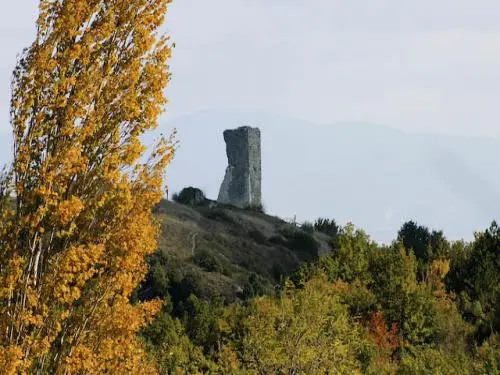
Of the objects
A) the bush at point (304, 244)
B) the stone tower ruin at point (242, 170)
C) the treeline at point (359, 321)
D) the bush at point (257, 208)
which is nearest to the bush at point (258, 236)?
the bush at point (304, 244)

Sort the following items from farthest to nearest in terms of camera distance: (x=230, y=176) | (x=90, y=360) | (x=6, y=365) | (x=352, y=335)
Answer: (x=230, y=176)
(x=352, y=335)
(x=90, y=360)
(x=6, y=365)

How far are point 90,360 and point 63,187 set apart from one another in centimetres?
280

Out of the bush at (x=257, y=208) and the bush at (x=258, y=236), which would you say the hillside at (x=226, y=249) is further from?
the bush at (x=257, y=208)

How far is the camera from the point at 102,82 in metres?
13.9

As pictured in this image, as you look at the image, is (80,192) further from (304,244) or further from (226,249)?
(304,244)

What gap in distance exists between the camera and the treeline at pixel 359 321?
2838 centimetres

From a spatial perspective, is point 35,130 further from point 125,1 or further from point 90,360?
point 90,360

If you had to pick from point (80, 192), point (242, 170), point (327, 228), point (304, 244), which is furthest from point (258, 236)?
point (80, 192)

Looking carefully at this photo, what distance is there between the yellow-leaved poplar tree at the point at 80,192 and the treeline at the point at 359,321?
39.0ft

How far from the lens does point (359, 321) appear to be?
43.5 meters

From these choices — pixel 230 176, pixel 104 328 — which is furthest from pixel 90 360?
pixel 230 176

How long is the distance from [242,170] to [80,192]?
95471mm

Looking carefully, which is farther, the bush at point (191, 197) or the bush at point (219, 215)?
the bush at point (191, 197)

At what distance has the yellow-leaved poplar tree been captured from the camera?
44.0ft
